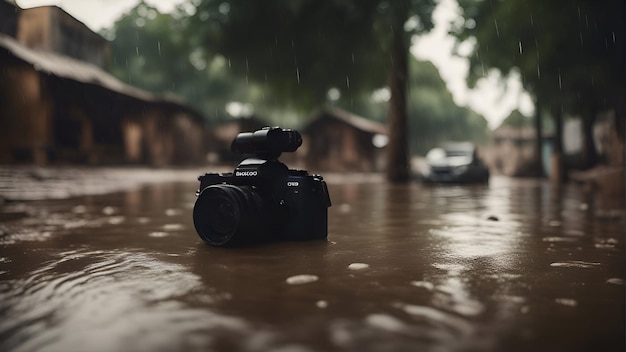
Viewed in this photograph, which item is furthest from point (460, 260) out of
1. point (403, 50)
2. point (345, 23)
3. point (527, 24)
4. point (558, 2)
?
point (345, 23)

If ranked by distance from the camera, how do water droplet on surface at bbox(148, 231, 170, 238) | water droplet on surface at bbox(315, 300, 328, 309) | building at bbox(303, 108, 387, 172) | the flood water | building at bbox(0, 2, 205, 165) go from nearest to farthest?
the flood water, water droplet on surface at bbox(315, 300, 328, 309), water droplet on surface at bbox(148, 231, 170, 238), building at bbox(0, 2, 205, 165), building at bbox(303, 108, 387, 172)

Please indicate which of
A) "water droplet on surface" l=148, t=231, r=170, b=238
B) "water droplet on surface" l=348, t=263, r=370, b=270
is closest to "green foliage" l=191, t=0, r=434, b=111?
"water droplet on surface" l=148, t=231, r=170, b=238

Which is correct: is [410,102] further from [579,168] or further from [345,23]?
[345,23]

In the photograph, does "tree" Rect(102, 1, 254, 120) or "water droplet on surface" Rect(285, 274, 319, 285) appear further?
"tree" Rect(102, 1, 254, 120)

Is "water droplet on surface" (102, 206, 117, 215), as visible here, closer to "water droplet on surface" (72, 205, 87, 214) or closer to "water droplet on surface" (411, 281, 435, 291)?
"water droplet on surface" (72, 205, 87, 214)

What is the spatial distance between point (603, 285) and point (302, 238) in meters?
1.78

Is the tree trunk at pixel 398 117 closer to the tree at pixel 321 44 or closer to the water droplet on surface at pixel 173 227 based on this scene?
the tree at pixel 321 44

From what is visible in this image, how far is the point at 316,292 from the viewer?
1.91 m

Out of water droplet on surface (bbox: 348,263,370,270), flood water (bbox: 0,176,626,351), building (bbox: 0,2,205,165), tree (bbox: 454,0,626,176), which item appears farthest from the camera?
building (bbox: 0,2,205,165)

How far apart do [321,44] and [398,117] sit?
15.4ft

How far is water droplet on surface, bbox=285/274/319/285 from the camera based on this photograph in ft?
6.80

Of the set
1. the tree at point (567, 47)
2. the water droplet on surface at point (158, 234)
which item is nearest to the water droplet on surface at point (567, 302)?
the water droplet on surface at point (158, 234)

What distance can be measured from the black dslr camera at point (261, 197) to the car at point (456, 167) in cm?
1188

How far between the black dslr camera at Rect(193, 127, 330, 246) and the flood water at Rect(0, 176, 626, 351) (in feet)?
0.50
